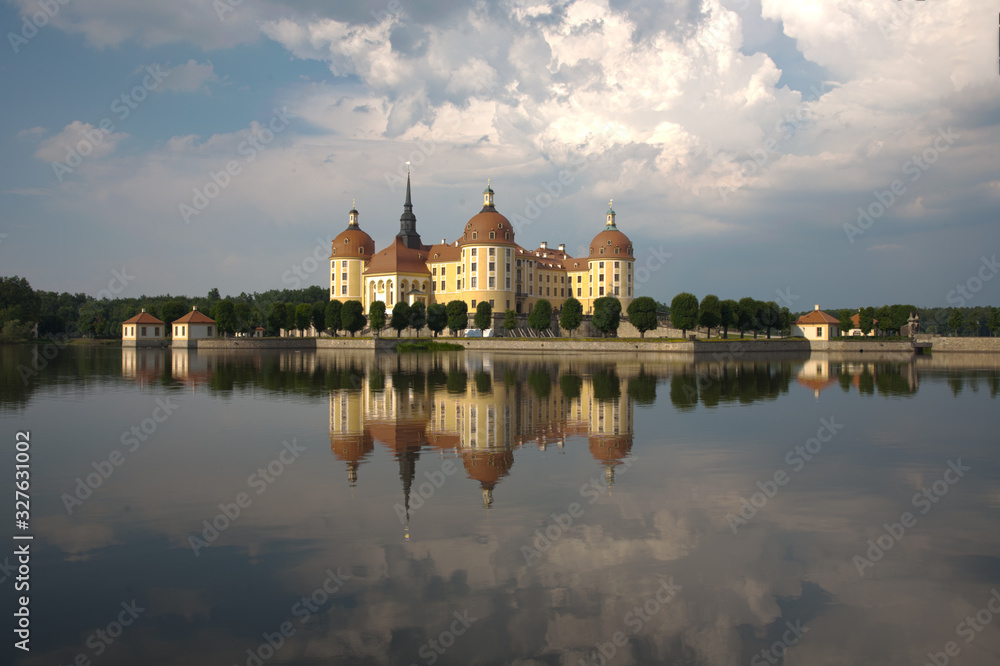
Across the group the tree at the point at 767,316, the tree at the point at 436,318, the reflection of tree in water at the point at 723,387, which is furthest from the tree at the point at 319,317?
the reflection of tree in water at the point at 723,387

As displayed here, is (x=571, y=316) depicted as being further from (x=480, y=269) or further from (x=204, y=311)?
(x=204, y=311)

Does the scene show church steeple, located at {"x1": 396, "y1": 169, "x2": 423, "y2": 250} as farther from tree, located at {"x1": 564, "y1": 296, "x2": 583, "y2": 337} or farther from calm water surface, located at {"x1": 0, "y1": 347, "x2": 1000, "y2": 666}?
calm water surface, located at {"x1": 0, "y1": 347, "x2": 1000, "y2": 666}

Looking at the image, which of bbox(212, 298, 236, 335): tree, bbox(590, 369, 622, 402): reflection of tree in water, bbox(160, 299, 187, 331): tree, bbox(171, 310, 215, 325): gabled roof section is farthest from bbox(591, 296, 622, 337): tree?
bbox(160, 299, 187, 331): tree

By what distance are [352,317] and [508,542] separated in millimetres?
74688

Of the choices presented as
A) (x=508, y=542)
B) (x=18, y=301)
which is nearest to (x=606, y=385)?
(x=508, y=542)

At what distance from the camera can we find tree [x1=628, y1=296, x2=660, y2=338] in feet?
230

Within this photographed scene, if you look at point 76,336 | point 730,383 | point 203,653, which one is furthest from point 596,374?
point 76,336

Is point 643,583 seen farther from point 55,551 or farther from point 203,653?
point 55,551

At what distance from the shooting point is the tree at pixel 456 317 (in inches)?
3091

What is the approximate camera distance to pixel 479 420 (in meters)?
18.0

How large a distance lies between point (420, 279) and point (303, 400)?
75008 millimetres

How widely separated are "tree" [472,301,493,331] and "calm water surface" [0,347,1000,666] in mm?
63725

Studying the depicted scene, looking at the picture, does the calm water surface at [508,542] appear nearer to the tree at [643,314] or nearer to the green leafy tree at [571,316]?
the tree at [643,314]

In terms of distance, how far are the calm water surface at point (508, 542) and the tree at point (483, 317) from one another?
63725 mm
